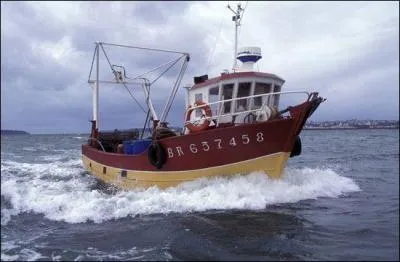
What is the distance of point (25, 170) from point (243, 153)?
16618 millimetres

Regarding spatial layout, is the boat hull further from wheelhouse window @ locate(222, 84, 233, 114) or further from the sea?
wheelhouse window @ locate(222, 84, 233, 114)

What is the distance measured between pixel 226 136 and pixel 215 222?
2821 millimetres

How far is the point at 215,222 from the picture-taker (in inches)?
379

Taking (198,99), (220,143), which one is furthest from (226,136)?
(198,99)

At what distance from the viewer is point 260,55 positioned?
13.5 m

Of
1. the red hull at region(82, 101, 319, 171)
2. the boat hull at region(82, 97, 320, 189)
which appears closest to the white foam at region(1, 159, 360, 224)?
the boat hull at region(82, 97, 320, 189)

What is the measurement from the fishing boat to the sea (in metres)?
0.46

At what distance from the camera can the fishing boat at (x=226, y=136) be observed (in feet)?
38.0

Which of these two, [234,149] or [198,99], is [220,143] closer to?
[234,149]

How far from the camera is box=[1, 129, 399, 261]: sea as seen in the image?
24.7ft

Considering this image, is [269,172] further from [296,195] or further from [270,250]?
[270,250]

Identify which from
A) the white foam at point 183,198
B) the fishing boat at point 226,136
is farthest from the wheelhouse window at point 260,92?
the white foam at point 183,198

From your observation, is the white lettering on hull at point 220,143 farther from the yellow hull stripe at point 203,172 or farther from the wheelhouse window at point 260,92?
the wheelhouse window at point 260,92

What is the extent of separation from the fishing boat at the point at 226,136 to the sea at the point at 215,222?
0.46 meters
